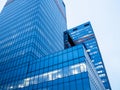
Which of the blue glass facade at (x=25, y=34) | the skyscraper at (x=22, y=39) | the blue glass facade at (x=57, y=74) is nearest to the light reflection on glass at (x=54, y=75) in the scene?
the blue glass facade at (x=57, y=74)

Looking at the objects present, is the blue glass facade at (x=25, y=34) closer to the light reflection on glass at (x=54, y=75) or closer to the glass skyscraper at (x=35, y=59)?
the glass skyscraper at (x=35, y=59)

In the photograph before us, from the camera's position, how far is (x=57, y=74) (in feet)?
138

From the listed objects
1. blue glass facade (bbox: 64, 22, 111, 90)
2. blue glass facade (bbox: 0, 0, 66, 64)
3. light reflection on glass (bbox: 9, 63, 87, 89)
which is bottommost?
blue glass facade (bbox: 64, 22, 111, 90)

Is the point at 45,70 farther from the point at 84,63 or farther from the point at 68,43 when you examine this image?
the point at 68,43

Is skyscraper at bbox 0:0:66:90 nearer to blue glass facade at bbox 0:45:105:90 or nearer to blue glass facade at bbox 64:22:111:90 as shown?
blue glass facade at bbox 0:45:105:90

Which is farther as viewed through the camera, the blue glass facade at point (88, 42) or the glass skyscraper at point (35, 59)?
the blue glass facade at point (88, 42)

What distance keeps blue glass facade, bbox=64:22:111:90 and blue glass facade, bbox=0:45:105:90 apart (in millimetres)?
98356

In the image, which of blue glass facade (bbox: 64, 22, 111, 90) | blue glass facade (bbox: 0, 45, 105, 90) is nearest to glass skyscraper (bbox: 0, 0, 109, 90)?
blue glass facade (bbox: 0, 45, 105, 90)

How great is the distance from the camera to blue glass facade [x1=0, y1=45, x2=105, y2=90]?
37.4m

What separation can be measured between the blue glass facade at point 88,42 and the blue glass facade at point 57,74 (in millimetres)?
98356

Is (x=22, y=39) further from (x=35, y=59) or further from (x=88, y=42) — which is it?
(x=88, y=42)

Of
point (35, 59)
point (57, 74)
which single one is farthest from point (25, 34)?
point (57, 74)

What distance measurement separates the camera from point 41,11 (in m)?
83.9

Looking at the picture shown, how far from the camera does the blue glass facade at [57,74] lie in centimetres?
3738
